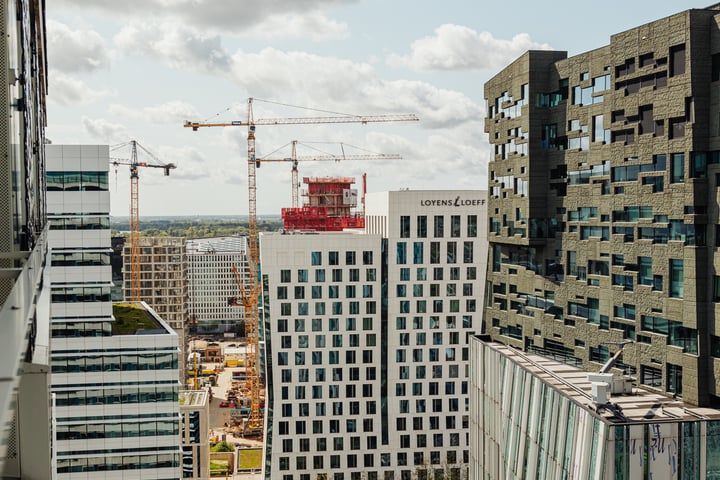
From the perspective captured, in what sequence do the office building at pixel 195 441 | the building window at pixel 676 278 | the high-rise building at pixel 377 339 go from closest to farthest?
the building window at pixel 676 278, the high-rise building at pixel 377 339, the office building at pixel 195 441

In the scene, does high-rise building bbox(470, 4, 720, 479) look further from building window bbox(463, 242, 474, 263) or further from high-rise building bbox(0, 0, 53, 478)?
building window bbox(463, 242, 474, 263)

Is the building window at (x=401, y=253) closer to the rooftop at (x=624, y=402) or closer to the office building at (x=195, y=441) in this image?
the office building at (x=195, y=441)

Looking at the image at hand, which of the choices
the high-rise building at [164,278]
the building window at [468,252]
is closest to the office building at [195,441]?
the building window at [468,252]

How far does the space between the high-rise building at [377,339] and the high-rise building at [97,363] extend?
21.6 m

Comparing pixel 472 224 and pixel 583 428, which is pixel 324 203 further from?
pixel 583 428

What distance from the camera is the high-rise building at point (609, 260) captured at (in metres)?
27.4

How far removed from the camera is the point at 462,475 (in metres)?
69.6

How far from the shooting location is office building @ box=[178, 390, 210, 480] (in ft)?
237

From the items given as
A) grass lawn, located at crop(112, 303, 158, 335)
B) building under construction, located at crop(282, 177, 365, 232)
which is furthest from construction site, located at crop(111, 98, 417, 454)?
grass lawn, located at crop(112, 303, 158, 335)

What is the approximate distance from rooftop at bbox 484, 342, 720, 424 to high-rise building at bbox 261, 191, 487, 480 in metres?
34.8

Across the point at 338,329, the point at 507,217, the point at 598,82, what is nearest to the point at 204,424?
the point at 338,329

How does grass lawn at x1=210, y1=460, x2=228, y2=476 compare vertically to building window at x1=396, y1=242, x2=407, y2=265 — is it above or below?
below

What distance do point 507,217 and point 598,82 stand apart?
33.8ft

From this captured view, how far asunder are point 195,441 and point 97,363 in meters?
29.0
